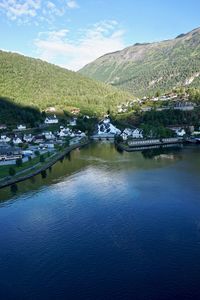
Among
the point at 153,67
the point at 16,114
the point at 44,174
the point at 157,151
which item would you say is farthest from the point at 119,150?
the point at 153,67

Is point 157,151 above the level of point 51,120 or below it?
below

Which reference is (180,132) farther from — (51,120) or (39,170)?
(39,170)

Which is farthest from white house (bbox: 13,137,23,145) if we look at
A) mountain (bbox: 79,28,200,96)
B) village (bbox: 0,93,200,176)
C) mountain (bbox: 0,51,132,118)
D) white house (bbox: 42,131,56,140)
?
mountain (bbox: 79,28,200,96)

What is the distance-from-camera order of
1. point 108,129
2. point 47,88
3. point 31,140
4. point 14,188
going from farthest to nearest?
point 47,88, point 108,129, point 31,140, point 14,188

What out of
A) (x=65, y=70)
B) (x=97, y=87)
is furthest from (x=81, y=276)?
(x=65, y=70)

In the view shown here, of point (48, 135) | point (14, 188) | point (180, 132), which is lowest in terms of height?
point (14, 188)

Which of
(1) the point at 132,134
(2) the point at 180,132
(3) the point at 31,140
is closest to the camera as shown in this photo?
(3) the point at 31,140

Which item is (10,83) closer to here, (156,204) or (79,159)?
(79,159)

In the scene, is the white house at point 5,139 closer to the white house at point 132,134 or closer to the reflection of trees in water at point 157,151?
the white house at point 132,134
